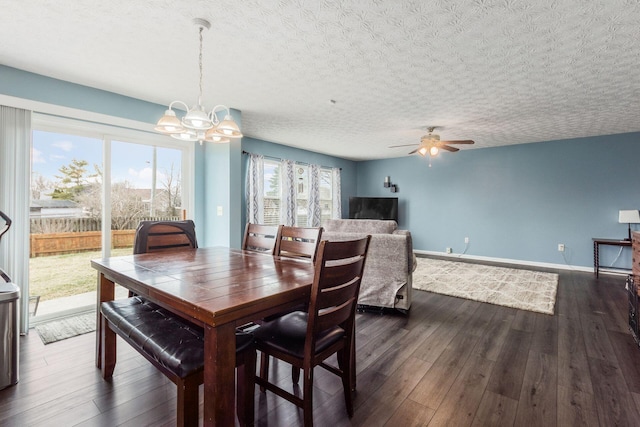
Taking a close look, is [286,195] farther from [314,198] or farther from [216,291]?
[216,291]

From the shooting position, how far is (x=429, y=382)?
1.95 metres

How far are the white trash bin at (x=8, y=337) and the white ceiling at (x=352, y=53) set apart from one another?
1778 mm

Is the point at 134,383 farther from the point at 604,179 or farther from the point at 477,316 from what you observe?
the point at 604,179

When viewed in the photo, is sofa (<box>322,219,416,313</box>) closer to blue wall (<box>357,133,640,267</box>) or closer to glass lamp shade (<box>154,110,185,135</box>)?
glass lamp shade (<box>154,110,185,135</box>)

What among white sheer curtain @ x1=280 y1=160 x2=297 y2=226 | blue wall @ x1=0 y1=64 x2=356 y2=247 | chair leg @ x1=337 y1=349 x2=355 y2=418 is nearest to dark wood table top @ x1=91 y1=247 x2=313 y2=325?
chair leg @ x1=337 y1=349 x2=355 y2=418

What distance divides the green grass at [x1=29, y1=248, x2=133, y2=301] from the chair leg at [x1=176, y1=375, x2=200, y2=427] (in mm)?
2782

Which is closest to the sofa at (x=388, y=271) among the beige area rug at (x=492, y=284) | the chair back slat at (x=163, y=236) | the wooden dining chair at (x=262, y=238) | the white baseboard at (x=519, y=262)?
the wooden dining chair at (x=262, y=238)

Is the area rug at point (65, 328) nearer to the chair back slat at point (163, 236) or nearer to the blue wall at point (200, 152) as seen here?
the chair back slat at point (163, 236)

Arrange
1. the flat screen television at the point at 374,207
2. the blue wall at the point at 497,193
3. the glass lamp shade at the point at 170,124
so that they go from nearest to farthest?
1. the glass lamp shade at the point at 170,124
2. the blue wall at the point at 497,193
3. the flat screen television at the point at 374,207

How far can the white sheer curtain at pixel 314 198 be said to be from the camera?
6500mm

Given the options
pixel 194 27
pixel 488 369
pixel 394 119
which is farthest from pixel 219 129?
pixel 394 119

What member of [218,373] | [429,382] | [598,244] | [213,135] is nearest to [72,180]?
[213,135]

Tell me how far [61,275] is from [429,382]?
3.67 metres

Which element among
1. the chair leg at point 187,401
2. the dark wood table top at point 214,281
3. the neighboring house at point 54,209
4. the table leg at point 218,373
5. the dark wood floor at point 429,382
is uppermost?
the neighboring house at point 54,209
